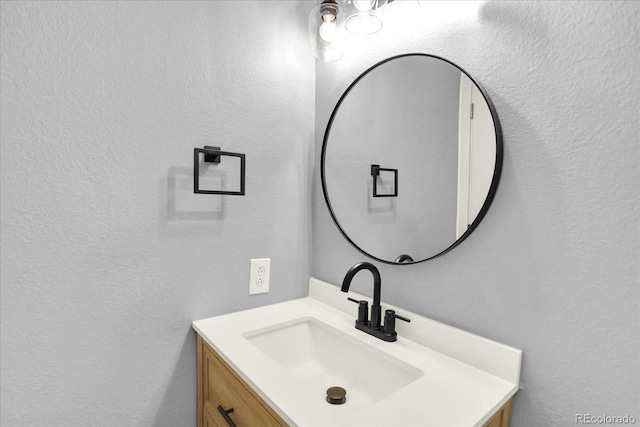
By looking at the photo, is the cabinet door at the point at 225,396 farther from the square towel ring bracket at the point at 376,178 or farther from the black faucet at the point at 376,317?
the square towel ring bracket at the point at 376,178

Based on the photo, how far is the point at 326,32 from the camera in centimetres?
114

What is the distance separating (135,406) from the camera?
105cm

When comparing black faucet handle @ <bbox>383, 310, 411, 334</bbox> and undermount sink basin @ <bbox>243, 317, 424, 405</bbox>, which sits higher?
black faucet handle @ <bbox>383, 310, 411, 334</bbox>

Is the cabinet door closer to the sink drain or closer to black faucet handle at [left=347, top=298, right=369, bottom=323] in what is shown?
the sink drain

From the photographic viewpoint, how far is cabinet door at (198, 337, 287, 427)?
2.60ft

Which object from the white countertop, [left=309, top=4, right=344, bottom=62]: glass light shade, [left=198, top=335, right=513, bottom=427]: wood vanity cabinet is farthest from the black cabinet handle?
[left=309, top=4, right=344, bottom=62]: glass light shade

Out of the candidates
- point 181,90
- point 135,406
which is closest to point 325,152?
point 181,90

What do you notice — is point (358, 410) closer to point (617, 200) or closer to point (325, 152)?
point (617, 200)

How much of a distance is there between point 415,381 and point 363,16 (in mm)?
1020

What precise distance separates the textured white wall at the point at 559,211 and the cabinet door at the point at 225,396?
542 millimetres

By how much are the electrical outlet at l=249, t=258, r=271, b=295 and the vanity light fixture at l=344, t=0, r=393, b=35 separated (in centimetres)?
83

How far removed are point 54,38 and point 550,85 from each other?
1.21 metres

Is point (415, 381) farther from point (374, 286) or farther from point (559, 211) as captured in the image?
point (559, 211)

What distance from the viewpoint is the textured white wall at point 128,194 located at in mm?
874
